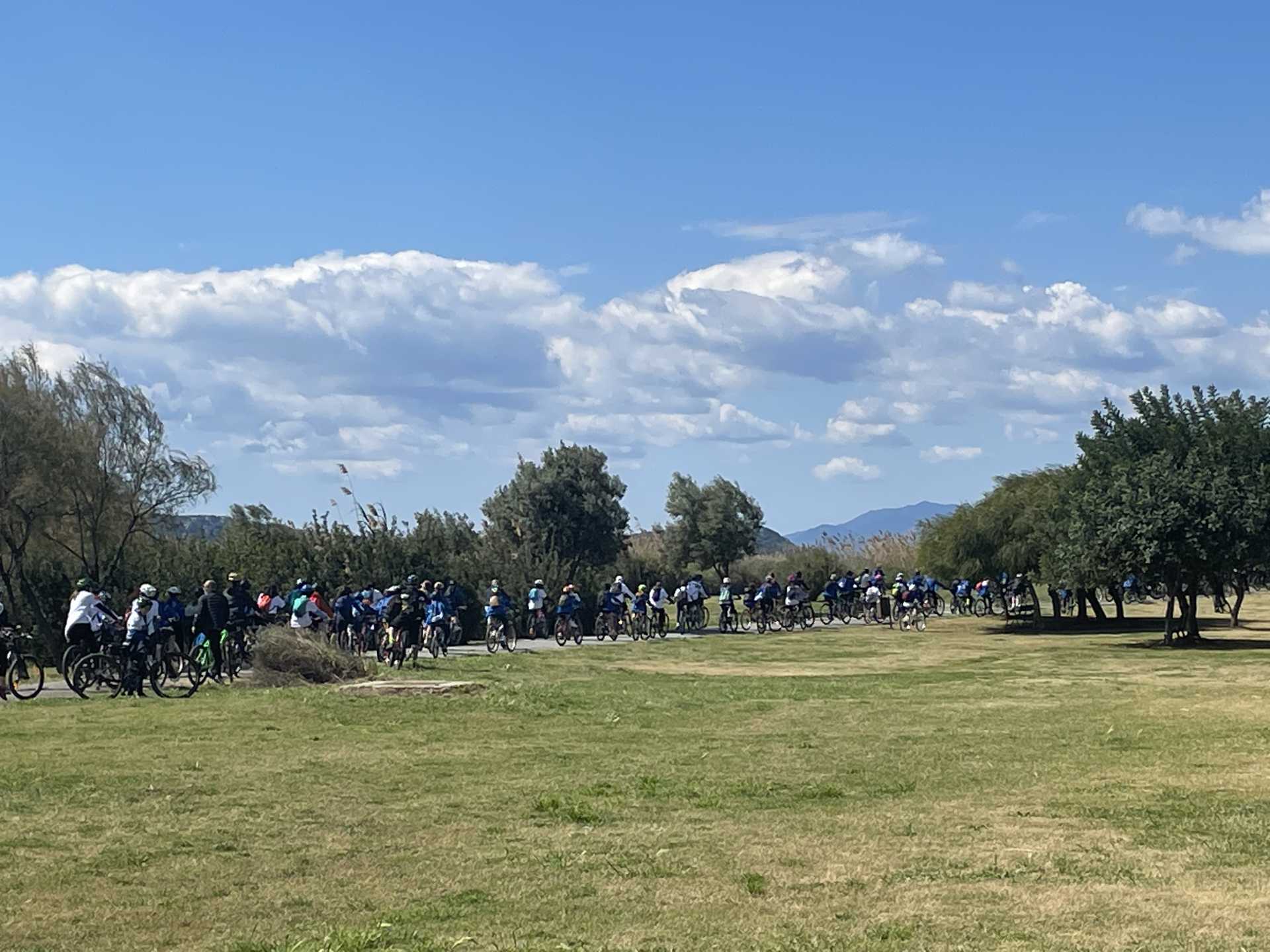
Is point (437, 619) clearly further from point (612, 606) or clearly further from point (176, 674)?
point (612, 606)

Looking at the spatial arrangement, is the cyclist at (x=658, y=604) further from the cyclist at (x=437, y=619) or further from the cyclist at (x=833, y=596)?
the cyclist at (x=437, y=619)

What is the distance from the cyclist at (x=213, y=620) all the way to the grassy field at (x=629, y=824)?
101 inches

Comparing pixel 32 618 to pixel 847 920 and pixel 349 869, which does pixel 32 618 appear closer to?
pixel 349 869

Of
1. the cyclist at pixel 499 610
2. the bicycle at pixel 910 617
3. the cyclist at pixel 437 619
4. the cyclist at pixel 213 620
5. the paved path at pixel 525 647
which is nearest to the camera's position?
the paved path at pixel 525 647

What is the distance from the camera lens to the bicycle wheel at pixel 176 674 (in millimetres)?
23984

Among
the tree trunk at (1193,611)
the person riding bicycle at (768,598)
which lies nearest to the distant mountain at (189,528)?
the person riding bicycle at (768,598)

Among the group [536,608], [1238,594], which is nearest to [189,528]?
[536,608]

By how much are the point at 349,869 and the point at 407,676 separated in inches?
697

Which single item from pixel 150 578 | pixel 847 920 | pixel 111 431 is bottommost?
pixel 847 920

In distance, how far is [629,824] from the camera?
39.4 feet

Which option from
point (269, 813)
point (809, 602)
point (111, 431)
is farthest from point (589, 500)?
point (269, 813)

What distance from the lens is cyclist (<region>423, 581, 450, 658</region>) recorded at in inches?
1359

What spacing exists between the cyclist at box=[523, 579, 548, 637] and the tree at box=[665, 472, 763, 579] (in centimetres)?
4141

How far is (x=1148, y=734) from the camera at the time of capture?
18906 millimetres
